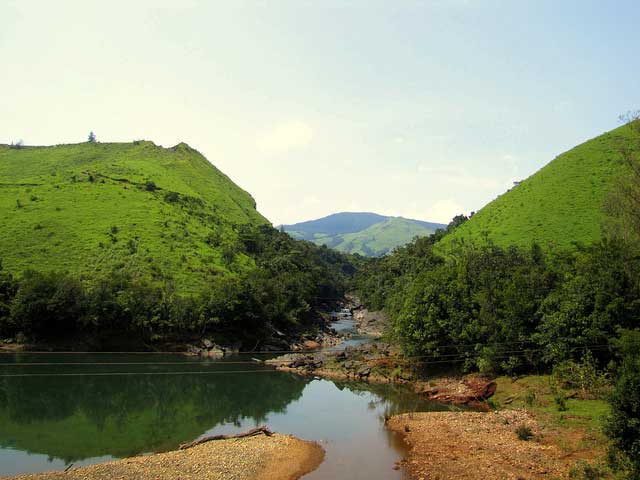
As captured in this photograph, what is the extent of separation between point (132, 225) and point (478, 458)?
86.6 metres

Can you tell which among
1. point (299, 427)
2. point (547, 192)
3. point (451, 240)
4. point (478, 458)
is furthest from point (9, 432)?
point (547, 192)

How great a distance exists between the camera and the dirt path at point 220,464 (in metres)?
25.0

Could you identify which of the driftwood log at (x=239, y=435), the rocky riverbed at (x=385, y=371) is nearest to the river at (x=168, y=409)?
the driftwood log at (x=239, y=435)

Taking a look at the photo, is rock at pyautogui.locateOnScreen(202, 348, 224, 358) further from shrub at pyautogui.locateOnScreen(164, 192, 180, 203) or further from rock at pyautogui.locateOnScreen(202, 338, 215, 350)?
shrub at pyautogui.locateOnScreen(164, 192, 180, 203)

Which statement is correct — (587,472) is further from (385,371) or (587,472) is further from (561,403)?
(385,371)

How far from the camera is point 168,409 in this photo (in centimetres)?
4253

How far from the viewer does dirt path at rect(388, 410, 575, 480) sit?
25578 millimetres

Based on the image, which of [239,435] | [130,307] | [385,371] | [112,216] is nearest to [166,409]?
[239,435]

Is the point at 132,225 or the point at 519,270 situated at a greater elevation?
the point at 132,225

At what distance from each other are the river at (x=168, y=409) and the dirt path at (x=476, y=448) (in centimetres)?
178

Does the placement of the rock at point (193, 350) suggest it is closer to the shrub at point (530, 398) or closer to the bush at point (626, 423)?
the shrub at point (530, 398)

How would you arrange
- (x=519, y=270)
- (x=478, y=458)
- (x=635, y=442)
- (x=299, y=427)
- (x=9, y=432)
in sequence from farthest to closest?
1. (x=519, y=270)
2. (x=299, y=427)
3. (x=9, y=432)
4. (x=478, y=458)
5. (x=635, y=442)

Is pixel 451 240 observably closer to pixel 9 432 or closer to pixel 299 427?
pixel 299 427

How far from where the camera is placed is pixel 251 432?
112 ft
